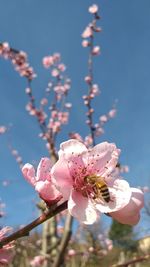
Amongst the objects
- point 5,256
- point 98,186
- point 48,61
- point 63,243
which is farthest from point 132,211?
point 48,61

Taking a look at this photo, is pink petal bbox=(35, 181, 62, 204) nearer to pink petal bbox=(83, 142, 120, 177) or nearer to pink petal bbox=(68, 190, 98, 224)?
pink petal bbox=(68, 190, 98, 224)

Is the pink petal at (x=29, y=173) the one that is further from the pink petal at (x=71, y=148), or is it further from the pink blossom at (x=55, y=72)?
the pink blossom at (x=55, y=72)

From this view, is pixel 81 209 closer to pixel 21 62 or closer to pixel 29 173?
pixel 29 173

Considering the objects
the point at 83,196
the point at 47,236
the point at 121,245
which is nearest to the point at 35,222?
the point at 83,196

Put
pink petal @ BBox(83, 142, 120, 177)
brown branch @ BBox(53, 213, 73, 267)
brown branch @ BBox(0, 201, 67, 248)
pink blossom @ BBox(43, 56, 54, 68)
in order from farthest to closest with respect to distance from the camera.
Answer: pink blossom @ BBox(43, 56, 54, 68), brown branch @ BBox(53, 213, 73, 267), pink petal @ BBox(83, 142, 120, 177), brown branch @ BBox(0, 201, 67, 248)

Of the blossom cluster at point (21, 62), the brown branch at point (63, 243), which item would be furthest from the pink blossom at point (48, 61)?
the brown branch at point (63, 243)

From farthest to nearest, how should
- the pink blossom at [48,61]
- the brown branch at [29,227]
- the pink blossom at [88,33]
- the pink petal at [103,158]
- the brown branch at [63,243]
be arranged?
the pink blossom at [48,61]
the pink blossom at [88,33]
the brown branch at [63,243]
the pink petal at [103,158]
the brown branch at [29,227]

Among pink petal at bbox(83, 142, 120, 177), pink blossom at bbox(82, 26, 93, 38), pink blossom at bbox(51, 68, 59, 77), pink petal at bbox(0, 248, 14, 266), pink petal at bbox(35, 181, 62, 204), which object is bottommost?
pink petal at bbox(0, 248, 14, 266)

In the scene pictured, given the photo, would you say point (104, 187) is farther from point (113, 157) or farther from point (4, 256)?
point (4, 256)

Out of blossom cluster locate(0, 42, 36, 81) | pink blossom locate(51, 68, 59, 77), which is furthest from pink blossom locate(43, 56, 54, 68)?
blossom cluster locate(0, 42, 36, 81)
